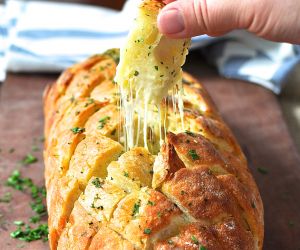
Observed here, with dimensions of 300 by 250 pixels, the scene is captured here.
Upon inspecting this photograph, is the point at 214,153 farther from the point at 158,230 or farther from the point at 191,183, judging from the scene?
the point at 158,230

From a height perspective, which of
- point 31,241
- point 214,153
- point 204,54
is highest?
point 214,153

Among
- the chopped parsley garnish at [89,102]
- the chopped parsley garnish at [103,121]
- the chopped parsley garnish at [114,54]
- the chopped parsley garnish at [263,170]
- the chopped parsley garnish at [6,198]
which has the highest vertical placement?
the chopped parsley garnish at [114,54]

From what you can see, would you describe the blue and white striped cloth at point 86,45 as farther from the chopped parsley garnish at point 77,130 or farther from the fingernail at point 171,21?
the fingernail at point 171,21

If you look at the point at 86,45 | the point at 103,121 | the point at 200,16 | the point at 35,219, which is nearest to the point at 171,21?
the point at 200,16

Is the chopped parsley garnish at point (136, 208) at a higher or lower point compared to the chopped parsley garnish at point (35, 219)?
higher

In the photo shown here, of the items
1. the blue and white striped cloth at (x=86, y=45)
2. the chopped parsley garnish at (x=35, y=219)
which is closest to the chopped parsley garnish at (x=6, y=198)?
the chopped parsley garnish at (x=35, y=219)

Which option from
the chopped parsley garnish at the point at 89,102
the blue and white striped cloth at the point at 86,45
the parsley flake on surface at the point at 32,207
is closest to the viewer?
the parsley flake on surface at the point at 32,207

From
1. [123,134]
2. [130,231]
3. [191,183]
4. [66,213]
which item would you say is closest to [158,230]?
[130,231]
